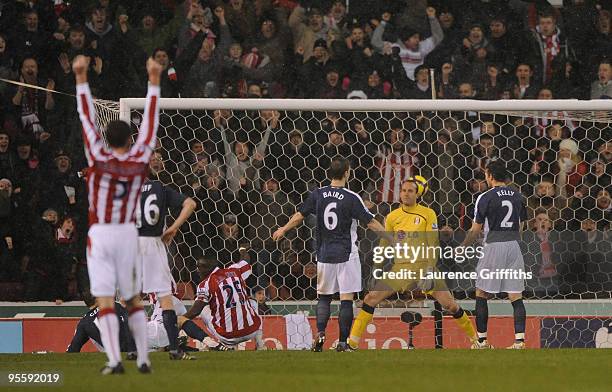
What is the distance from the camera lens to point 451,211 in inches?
548

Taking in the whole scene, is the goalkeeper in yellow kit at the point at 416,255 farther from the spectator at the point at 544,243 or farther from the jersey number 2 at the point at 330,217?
the jersey number 2 at the point at 330,217

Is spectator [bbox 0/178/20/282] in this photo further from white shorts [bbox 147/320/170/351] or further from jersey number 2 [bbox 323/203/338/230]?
jersey number 2 [bbox 323/203/338/230]

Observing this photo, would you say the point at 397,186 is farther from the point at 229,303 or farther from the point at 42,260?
the point at 42,260

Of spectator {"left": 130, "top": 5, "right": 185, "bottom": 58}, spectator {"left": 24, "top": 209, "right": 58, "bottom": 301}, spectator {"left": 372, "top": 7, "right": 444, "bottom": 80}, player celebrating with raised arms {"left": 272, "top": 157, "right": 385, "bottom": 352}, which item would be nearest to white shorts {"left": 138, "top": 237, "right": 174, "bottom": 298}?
player celebrating with raised arms {"left": 272, "top": 157, "right": 385, "bottom": 352}

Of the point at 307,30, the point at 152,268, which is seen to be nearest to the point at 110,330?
the point at 152,268

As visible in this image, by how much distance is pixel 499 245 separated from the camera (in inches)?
500

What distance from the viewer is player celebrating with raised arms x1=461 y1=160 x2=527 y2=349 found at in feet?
40.7

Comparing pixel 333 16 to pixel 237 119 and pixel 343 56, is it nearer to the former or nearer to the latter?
pixel 343 56

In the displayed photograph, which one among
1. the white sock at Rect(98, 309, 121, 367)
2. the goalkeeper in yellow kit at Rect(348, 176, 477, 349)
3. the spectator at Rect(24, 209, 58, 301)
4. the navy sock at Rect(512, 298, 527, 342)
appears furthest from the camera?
the spectator at Rect(24, 209, 58, 301)

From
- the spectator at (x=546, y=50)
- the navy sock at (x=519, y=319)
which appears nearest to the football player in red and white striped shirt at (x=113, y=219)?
the navy sock at (x=519, y=319)

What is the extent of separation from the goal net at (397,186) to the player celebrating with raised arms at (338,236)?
1570 mm

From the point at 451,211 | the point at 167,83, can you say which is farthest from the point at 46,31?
the point at 451,211

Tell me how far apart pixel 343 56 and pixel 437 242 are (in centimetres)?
425

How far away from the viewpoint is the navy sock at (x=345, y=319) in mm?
11586
